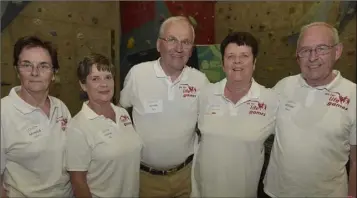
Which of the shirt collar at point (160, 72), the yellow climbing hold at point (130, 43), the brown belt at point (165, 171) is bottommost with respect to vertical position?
the brown belt at point (165, 171)

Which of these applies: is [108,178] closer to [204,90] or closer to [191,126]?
[191,126]

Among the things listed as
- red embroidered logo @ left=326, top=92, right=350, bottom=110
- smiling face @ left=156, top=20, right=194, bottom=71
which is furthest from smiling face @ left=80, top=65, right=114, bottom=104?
red embroidered logo @ left=326, top=92, right=350, bottom=110

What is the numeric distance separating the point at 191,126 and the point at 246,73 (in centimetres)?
28

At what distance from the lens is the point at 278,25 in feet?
4.89

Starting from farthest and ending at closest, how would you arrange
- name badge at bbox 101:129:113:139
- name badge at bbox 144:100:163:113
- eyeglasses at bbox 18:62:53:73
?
name badge at bbox 144:100:163:113
name badge at bbox 101:129:113:139
eyeglasses at bbox 18:62:53:73

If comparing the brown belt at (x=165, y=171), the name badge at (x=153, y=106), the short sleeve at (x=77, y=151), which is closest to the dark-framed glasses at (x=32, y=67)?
the short sleeve at (x=77, y=151)

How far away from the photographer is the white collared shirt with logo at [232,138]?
1.51 metres

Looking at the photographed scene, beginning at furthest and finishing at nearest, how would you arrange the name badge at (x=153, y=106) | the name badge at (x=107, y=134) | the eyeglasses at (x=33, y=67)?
1. the name badge at (x=153, y=106)
2. the name badge at (x=107, y=134)
3. the eyeglasses at (x=33, y=67)

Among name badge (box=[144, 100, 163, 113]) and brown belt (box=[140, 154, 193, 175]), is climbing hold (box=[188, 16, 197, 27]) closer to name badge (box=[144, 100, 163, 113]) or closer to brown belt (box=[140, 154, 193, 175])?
name badge (box=[144, 100, 163, 113])

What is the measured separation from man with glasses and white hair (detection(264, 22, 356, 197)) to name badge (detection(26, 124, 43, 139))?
798 mm

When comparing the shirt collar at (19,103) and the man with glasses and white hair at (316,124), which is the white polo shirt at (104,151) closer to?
the shirt collar at (19,103)

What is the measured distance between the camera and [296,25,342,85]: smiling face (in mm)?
1401

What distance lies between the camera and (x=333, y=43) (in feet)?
4.63

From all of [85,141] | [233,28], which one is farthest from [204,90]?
[85,141]
